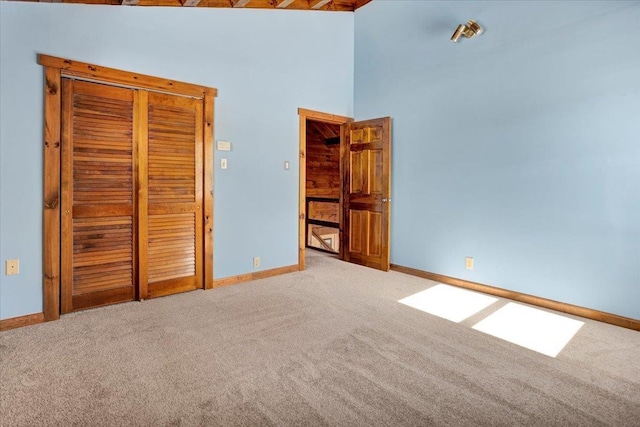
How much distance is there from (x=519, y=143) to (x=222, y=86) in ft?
9.76

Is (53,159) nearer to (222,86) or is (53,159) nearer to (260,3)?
(222,86)

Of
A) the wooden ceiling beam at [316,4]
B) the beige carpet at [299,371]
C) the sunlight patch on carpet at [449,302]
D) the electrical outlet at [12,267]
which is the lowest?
the beige carpet at [299,371]

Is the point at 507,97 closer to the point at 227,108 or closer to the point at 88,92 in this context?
the point at 227,108

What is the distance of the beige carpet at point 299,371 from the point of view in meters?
1.67

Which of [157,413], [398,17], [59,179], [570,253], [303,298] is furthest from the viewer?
Answer: [398,17]

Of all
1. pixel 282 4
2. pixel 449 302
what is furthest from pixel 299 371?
pixel 282 4

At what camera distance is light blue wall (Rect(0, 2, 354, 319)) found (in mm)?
2602

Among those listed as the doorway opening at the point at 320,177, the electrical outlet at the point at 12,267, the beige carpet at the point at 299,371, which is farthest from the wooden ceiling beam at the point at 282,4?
the electrical outlet at the point at 12,267

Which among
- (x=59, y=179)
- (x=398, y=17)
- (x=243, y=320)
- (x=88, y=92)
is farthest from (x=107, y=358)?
(x=398, y=17)

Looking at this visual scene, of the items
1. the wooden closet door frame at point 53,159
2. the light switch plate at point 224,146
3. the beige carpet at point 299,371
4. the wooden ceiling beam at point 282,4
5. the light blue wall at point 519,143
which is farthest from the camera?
the light switch plate at point 224,146

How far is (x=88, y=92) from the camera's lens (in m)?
2.92

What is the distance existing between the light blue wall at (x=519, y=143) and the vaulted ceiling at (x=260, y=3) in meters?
0.40

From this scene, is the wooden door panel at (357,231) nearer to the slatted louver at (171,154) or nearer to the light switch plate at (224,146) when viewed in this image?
the light switch plate at (224,146)

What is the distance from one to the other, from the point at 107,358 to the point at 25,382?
0.39 m
